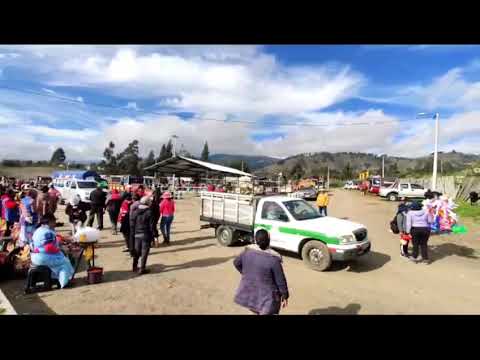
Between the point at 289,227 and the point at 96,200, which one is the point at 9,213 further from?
the point at 289,227

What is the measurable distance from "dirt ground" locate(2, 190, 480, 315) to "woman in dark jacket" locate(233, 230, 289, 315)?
5.60 ft

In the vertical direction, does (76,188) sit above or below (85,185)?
below

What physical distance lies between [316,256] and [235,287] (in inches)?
89.9

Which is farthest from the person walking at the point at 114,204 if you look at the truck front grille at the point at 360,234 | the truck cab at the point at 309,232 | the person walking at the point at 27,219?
the truck front grille at the point at 360,234

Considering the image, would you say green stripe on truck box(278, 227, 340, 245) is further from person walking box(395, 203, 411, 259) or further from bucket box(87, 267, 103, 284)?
bucket box(87, 267, 103, 284)

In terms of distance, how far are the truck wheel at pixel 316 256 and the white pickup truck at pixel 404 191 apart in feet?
79.7

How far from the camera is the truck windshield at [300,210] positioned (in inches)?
315

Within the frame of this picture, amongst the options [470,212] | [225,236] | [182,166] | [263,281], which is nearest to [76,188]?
[182,166]

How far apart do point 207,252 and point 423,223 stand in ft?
19.3

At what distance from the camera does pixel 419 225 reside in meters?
7.75

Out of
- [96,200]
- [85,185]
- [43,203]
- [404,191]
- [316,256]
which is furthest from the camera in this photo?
[404,191]

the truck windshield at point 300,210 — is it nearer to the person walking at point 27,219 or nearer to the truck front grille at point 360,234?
the truck front grille at point 360,234
